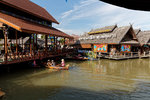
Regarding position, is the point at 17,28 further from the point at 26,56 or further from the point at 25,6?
the point at 25,6

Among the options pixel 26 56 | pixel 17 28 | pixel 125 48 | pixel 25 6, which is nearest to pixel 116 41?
pixel 125 48

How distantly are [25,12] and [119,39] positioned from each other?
15386mm

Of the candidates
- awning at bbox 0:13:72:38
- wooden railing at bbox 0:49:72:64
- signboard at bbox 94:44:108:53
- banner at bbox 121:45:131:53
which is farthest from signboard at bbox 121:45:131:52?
awning at bbox 0:13:72:38

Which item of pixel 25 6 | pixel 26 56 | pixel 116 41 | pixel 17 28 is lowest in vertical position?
pixel 26 56

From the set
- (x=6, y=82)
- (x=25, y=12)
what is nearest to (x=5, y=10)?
(x=25, y=12)

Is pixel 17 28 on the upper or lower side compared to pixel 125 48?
upper

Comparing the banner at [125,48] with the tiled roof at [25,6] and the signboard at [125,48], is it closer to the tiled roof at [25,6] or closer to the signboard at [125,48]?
the signboard at [125,48]

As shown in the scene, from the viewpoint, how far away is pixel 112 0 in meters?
1.69

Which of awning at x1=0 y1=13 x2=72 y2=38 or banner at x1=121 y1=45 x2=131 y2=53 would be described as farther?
banner at x1=121 y1=45 x2=131 y2=53

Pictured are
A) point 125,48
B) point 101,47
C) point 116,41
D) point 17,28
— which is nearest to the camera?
point 17,28

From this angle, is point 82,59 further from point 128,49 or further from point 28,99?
point 28,99

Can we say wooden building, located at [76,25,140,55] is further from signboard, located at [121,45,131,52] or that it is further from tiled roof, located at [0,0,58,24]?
tiled roof, located at [0,0,58,24]

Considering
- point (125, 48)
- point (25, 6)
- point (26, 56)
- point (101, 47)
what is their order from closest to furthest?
point (26, 56) < point (25, 6) < point (125, 48) < point (101, 47)

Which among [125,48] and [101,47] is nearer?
[125,48]
